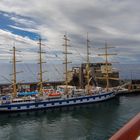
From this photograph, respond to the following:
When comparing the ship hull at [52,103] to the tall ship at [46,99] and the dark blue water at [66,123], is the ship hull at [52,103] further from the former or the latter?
the dark blue water at [66,123]

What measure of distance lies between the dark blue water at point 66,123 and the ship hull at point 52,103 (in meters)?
1.99

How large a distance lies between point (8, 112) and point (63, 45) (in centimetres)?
3000

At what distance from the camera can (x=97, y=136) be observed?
131ft

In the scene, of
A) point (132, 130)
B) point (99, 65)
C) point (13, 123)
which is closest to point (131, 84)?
point (99, 65)

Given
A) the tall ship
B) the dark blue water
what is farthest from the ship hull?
the dark blue water

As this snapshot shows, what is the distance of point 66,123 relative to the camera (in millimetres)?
51469

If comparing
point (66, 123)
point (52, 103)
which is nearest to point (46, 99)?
point (52, 103)

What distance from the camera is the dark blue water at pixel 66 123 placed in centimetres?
4175

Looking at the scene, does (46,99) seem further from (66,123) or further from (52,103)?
(66,123)

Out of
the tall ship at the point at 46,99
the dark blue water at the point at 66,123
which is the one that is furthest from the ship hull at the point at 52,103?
the dark blue water at the point at 66,123

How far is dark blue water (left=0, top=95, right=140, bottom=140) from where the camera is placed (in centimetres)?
4175

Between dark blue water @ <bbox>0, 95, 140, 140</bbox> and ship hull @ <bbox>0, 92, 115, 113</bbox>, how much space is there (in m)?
1.99

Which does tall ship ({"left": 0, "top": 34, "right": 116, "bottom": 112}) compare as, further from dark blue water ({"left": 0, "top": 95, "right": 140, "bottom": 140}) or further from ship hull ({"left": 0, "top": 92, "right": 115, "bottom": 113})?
dark blue water ({"left": 0, "top": 95, "right": 140, "bottom": 140})

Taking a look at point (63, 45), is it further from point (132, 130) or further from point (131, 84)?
point (132, 130)
